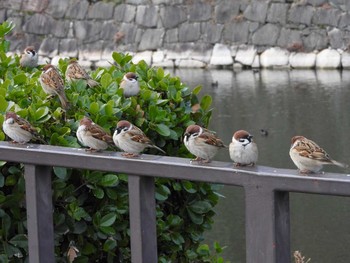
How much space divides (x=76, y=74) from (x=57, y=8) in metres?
30.8

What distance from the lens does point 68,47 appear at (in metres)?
36.2

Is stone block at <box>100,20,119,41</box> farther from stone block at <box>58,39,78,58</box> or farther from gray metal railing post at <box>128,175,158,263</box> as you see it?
gray metal railing post at <box>128,175,158,263</box>

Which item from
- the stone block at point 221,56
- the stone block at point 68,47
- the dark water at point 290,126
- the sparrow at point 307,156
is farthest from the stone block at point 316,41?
the sparrow at point 307,156

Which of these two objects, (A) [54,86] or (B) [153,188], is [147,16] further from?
(B) [153,188]

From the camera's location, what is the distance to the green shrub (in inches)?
183

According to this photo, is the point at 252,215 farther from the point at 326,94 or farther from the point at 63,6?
the point at 63,6

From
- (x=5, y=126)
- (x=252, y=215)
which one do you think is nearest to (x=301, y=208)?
(x=5, y=126)

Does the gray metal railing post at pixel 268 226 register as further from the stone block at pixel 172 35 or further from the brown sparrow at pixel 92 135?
the stone block at pixel 172 35

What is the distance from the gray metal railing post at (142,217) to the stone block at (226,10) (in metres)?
30.1

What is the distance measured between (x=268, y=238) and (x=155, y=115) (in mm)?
2044

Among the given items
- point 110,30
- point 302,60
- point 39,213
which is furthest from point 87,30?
point 39,213

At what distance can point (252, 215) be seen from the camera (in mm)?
3283

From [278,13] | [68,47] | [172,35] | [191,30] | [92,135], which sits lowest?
[92,135]

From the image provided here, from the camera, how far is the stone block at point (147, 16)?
1371 inches
